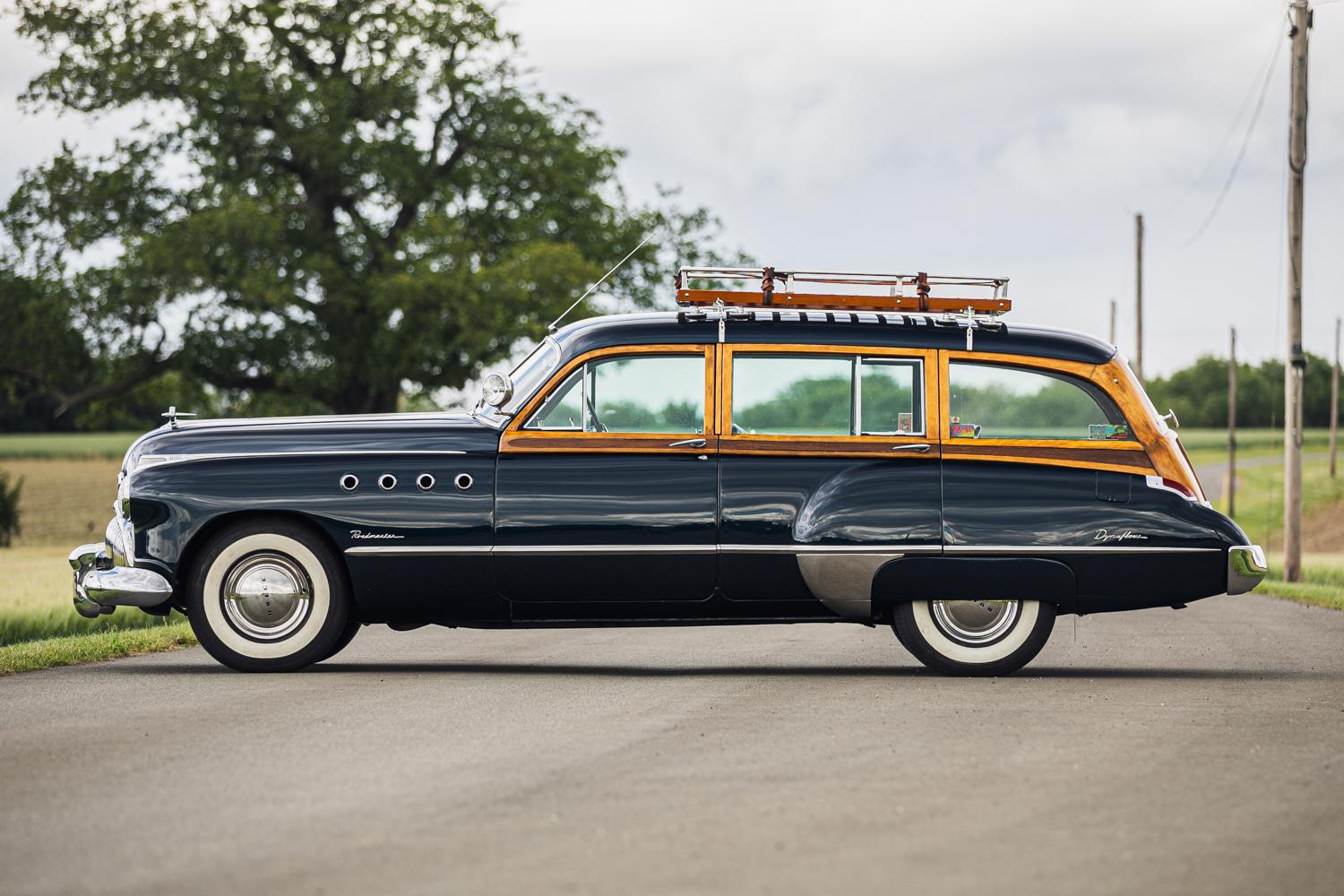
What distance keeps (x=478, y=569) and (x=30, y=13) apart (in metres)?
30.8

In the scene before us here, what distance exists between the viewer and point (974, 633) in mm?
10727

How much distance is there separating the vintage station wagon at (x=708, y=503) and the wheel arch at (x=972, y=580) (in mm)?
14

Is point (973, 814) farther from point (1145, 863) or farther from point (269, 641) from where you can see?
point (269, 641)

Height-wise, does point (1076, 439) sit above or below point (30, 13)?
below

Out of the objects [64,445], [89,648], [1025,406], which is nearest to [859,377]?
[1025,406]

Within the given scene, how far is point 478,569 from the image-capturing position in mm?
10469

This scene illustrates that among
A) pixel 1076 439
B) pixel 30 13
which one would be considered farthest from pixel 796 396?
pixel 30 13

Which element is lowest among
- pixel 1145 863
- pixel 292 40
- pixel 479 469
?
pixel 1145 863

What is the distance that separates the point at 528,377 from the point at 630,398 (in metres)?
0.60

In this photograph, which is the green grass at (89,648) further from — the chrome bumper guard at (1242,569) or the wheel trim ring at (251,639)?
the chrome bumper guard at (1242,569)

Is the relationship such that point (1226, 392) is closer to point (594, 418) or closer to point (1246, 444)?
point (1246, 444)

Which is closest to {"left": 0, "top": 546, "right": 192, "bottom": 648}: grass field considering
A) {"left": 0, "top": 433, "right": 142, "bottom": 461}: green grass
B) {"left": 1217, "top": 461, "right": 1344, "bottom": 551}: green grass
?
{"left": 1217, "top": 461, "right": 1344, "bottom": 551}: green grass

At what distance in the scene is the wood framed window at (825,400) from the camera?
34.8 feet

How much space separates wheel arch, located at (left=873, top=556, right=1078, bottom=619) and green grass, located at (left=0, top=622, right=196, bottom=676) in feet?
16.7
